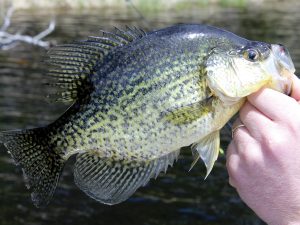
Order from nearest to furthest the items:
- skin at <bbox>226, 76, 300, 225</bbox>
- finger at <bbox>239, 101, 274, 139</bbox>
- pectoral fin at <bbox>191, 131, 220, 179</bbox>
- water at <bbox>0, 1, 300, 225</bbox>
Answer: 1. skin at <bbox>226, 76, 300, 225</bbox>
2. finger at <bbox>239, 101, 274, 139</bbox>
3. pectoral fin at <bbox>191, 131, 220, 179</bbox>
4. water at <bbox>0, 1, 300, 225</bbox>

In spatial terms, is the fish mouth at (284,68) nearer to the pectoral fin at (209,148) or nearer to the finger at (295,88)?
the finger at (295,88)

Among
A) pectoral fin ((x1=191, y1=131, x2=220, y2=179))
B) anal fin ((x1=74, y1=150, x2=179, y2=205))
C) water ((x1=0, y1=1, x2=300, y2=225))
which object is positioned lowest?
water ((x1=0, y1=1, x2=300, y2=225))

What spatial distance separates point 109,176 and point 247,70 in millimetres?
979

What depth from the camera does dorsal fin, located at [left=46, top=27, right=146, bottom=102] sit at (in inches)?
A: 119

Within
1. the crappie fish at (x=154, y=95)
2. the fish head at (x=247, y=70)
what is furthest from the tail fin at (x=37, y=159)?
the fish head at (x=247, y=70)

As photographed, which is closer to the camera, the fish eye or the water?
the fish eye

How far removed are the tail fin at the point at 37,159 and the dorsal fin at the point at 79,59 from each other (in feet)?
0.96

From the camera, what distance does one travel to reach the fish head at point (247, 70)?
9.36ft

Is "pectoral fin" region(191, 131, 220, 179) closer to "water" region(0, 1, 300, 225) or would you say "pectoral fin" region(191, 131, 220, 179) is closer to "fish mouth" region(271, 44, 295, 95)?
"fish mouth" region(271, 44, 295, 95)

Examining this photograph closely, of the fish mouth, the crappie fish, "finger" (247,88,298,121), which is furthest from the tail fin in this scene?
the fish mouth

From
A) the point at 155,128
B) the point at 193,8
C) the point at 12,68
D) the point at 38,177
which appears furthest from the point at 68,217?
the point at 193,8

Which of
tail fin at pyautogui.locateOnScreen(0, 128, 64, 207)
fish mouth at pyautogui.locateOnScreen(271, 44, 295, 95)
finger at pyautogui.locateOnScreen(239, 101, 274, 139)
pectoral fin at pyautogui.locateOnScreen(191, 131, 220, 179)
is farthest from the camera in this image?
tail fin at pyautogui.locateOnScreen(0, 128, 64, 207)

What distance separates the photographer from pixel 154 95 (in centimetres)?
288

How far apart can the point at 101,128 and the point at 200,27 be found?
0.76 metres
